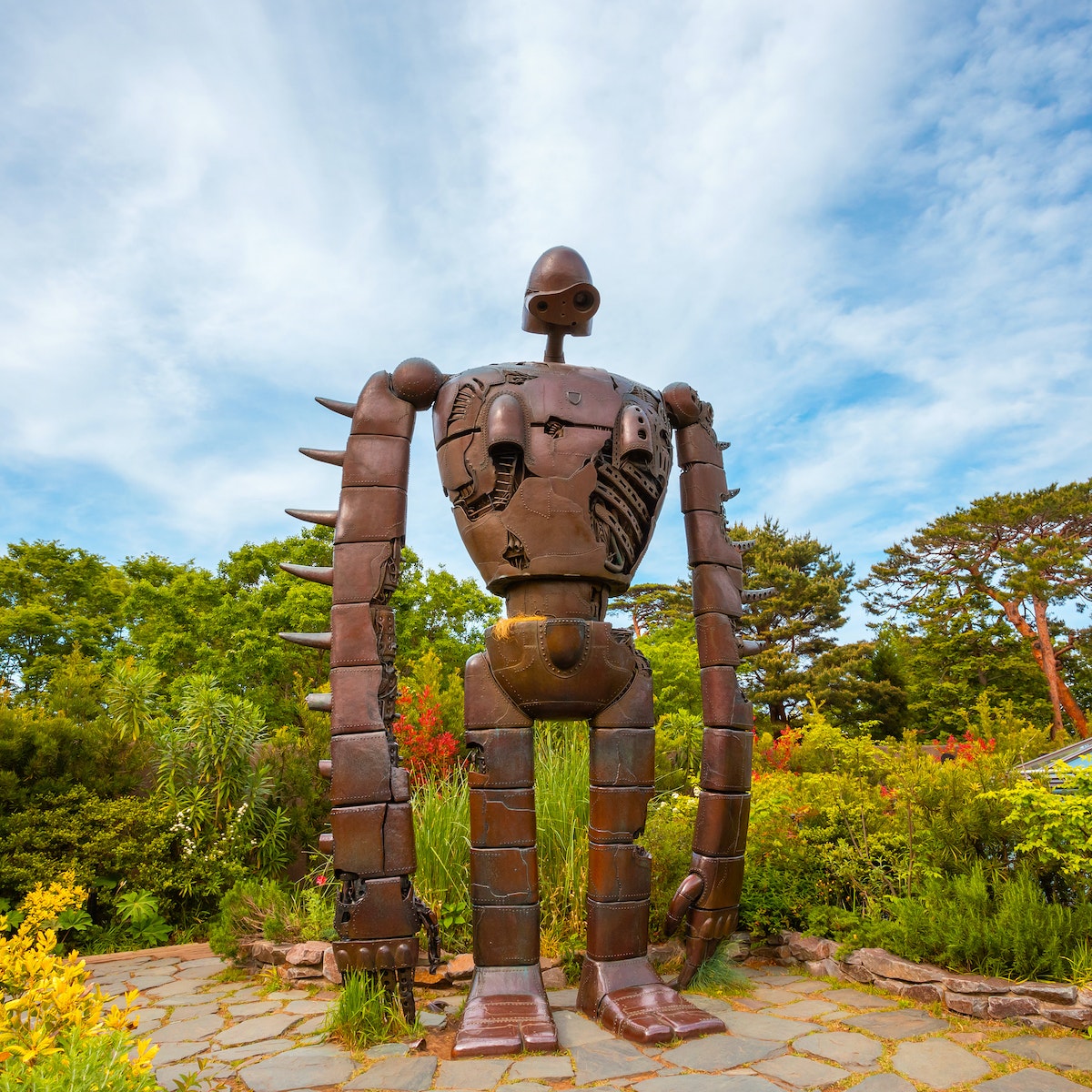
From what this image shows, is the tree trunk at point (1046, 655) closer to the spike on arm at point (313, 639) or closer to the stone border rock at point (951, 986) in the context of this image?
the stone border rock at point (951, 986)

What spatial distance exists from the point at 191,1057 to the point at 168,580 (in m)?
15.2

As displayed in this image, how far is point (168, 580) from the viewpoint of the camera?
16.8 meters

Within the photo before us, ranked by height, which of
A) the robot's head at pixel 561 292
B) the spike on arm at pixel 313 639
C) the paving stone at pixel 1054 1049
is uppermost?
the robot's head at pixel 561 292

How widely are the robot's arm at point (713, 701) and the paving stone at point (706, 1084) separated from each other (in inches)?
38.2

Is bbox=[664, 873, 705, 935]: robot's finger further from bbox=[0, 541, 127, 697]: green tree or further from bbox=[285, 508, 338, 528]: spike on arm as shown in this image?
bbox=[0, 541, 127, 697]: green tree

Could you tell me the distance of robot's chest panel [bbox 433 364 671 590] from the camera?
341 cm

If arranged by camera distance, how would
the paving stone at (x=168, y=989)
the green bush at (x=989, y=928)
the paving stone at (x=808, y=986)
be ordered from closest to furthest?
the green bush at (x=989, y=928)
the paving stone at (x=808, y=986)
the paving stone at (x=168, y=989)

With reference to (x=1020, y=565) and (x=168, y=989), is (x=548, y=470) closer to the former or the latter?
(x=168, y=989)

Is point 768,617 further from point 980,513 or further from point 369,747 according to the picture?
point 369,747

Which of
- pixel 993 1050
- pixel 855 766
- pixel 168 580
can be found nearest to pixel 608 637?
pixel 993 1050

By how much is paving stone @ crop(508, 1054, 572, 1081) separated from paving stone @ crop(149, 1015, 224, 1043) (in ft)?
4.68

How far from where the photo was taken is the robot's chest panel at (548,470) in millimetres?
3414

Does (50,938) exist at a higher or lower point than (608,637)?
lower

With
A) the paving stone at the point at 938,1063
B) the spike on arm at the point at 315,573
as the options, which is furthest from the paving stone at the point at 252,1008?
the paving stone at the point at 938,1063
